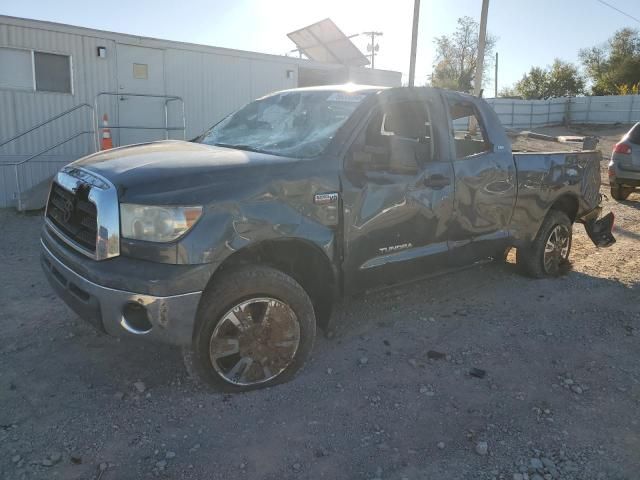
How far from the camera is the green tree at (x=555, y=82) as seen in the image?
52.3 metres

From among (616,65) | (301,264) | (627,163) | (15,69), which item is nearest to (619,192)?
(627,163)

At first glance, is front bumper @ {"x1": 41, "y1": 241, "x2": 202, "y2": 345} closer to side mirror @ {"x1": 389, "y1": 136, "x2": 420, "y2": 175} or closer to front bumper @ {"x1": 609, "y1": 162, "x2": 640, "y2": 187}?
side mirror @ {"x1": 389, "y1": 136, "x2": 420, "y2": 175}

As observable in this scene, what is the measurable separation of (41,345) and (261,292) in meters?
1.84

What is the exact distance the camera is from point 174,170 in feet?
9.79

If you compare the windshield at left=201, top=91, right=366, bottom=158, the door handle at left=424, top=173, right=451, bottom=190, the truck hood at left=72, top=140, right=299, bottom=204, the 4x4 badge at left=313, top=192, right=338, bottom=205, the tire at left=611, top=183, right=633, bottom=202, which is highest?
the windshield at left=201, top=91, right=366, bottom=158

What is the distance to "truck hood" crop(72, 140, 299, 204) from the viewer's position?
2.83 meters

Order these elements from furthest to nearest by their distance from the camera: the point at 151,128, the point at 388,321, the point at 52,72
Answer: the point at 151,128, the point at 52,72, the point at 388,321

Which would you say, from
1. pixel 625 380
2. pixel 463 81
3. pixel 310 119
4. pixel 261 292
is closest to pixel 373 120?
pixel 310 119

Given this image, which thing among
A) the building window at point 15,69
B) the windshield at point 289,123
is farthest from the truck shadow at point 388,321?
the building window at point 15,69

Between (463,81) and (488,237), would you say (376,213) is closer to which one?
(488,237)

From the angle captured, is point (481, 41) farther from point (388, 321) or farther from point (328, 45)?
point (388, 321)

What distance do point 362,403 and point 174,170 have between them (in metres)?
1.73

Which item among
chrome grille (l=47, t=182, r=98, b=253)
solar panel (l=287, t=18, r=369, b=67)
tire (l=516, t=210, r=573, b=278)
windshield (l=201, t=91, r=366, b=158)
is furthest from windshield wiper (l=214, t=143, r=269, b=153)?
solar panel (l=287, t=18, r=369, b=67)

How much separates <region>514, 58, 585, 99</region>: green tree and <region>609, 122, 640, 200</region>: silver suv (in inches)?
1833
